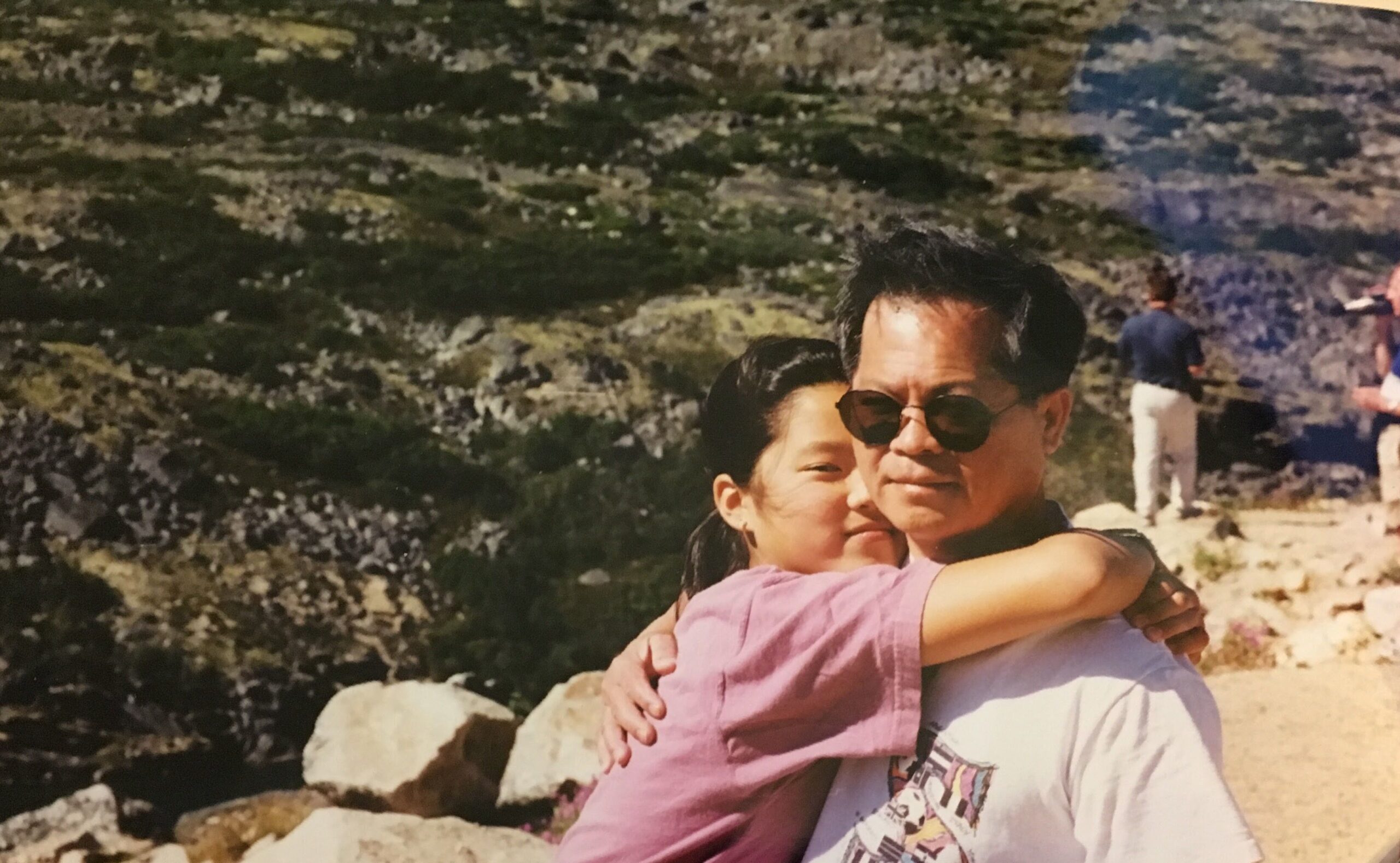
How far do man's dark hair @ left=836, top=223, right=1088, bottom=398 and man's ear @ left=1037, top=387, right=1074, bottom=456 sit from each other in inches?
0.5

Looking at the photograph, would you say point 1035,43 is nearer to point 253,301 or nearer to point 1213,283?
point 1213,283

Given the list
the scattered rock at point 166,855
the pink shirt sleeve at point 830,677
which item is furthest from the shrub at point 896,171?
the scattered rock at point 166,855

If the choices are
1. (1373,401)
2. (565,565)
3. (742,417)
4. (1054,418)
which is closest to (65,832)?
(565,565)

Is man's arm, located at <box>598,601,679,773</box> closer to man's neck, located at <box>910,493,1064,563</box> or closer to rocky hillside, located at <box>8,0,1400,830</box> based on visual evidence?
rocky hillside, located at <box>8,0,1400,830</box>

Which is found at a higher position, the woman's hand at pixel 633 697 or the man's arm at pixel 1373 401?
the man's arm at pixel 1373 401

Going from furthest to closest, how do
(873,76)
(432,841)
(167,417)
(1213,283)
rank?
(873,76)
(1213,283)
(167,417)
(432,841)

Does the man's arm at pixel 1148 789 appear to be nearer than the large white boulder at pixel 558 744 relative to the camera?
Yes

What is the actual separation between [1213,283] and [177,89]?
167 cm

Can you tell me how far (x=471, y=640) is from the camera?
1.59 meters

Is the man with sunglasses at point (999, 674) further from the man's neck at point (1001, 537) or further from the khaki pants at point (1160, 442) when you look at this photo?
the khaki pants at point (1160, 442)

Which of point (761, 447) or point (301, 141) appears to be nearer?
point (761, 447)

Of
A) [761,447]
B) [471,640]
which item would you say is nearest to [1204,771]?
[761,447]

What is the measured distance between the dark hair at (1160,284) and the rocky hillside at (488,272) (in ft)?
0.08

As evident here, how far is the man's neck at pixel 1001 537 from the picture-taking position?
1.42 meters
